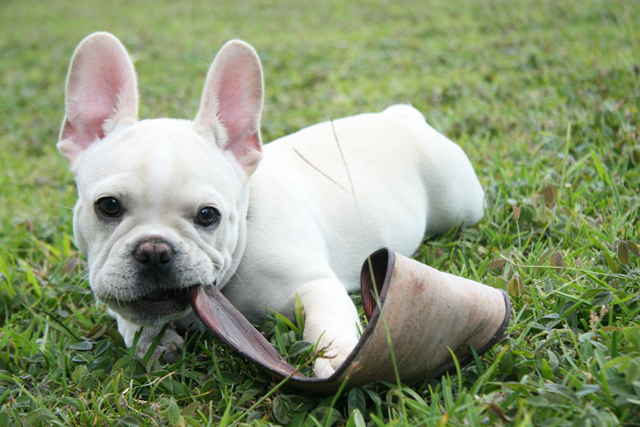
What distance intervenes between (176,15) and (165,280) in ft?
46.7

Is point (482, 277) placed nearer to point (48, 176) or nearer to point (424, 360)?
point (424, 360)

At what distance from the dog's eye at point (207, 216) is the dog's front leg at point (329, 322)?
0.55 meters

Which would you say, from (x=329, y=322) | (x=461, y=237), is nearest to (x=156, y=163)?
(x=329, y=322)

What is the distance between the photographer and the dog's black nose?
2.20 m

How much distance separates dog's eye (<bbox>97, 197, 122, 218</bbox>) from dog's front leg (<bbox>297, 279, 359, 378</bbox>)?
3.00 feet

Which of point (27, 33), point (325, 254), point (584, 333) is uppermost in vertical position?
point (584, 333)

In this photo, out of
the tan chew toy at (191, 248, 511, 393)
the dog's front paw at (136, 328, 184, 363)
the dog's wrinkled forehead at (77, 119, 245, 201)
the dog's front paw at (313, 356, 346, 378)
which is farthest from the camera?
the dog's front paw at (136, 328, 184, 363)

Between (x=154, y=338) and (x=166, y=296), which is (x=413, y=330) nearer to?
(x=166, y=296)

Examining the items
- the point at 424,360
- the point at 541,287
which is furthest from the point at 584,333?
the point at 424,360

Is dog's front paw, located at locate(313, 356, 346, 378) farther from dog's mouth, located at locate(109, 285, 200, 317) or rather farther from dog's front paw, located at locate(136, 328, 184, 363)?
dog's front paw, located at locate(136, 328, 184, 363)

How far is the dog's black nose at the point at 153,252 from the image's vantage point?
2203 millimetres

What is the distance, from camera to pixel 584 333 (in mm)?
2209

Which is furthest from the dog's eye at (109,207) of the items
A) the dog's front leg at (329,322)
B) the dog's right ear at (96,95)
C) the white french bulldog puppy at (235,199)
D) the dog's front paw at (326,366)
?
the dog's front paw at (326,366)

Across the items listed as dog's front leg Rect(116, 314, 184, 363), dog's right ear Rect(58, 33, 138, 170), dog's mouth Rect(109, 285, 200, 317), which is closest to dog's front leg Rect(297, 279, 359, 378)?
dog's mouth Rect(109, 285, 200, 317)
